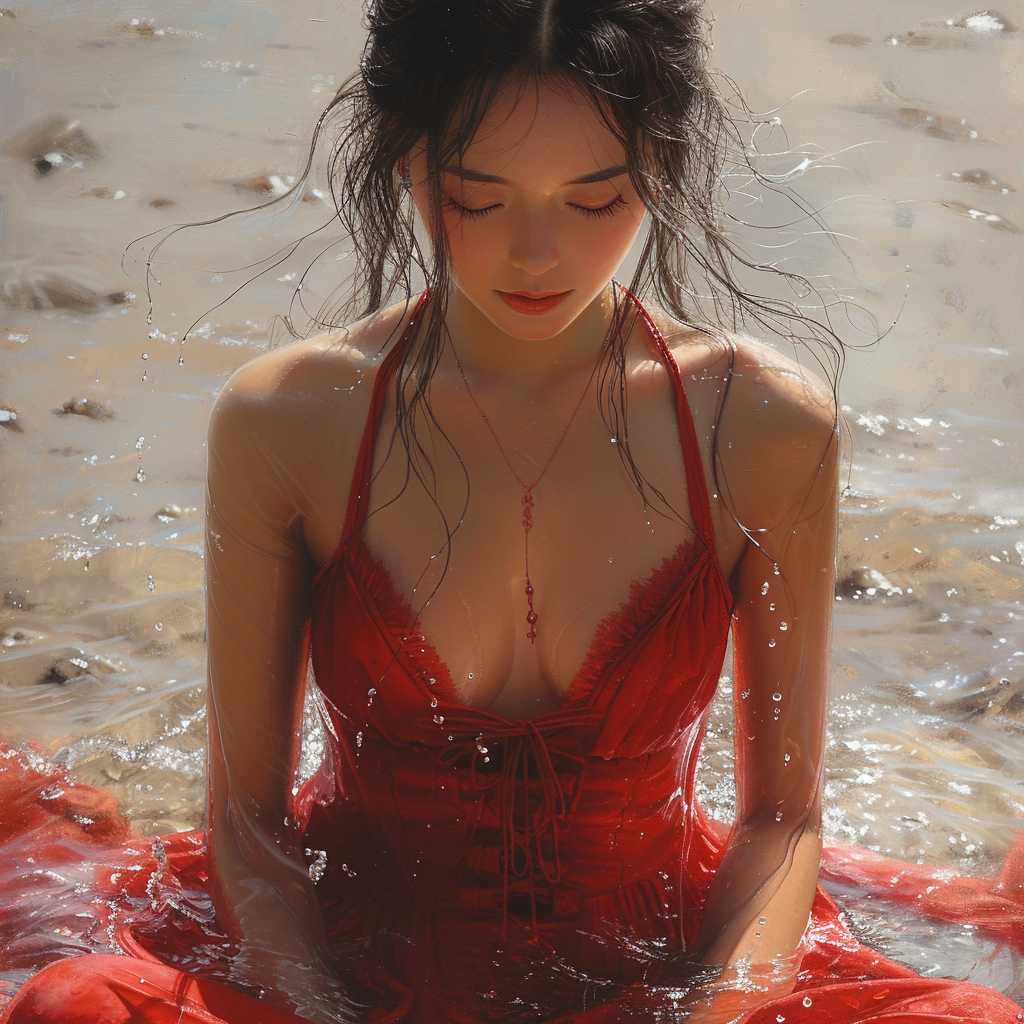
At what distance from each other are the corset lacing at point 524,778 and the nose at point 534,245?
0.49 metres

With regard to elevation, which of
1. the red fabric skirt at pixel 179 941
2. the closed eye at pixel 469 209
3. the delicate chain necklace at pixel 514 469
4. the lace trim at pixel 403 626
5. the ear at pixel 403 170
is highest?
the ear at pixel 403 170

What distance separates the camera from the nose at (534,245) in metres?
1.06

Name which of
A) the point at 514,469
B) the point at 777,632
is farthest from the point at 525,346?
the point at 777,632

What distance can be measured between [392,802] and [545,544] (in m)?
0.35

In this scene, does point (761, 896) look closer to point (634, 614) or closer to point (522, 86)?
point (634, 614)

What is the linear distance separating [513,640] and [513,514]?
0.14 metres

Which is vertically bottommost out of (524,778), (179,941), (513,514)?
(179,941)

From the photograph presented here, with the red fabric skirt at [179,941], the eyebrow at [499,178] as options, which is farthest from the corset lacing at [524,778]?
the eyebrow at [499,178]

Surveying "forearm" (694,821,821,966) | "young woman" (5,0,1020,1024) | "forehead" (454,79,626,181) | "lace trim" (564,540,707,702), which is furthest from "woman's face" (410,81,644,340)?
"forearm" (694,821,821,966)

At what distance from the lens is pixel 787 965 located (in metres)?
1.27

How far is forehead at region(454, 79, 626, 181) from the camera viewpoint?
104cm

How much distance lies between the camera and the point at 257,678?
132 cm

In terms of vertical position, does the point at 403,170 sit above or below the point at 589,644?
above

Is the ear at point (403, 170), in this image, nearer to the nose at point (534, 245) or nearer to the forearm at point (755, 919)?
the nose at point (534, 245)
